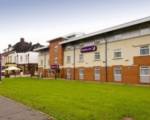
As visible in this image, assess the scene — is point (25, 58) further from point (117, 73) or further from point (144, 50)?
point (144, 50)

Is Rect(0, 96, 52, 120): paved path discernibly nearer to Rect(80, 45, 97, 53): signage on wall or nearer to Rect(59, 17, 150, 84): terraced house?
Rect(59, 17, 150, 84): terraced house

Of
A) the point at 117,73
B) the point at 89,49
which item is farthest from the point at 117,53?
the point at 89,49

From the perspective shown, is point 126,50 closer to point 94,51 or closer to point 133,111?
point 94,51

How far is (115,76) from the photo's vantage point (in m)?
43.2

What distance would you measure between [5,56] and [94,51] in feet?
236

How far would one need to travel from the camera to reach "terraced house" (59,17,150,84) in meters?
37.7

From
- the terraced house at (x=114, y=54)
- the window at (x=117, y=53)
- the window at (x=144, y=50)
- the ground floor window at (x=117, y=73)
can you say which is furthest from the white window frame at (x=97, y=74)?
the window at (x=144, y=50)

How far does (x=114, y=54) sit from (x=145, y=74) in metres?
6.84

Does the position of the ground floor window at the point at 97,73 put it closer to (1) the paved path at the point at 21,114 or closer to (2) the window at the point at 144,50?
(2) the window at the point at 144,50

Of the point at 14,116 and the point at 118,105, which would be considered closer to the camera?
the point at 14,116

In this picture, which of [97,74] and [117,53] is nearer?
[117,53]

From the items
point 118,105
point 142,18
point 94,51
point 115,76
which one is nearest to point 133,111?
point 118,105

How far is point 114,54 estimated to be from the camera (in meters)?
43.1

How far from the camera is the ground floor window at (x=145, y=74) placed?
37188mm
